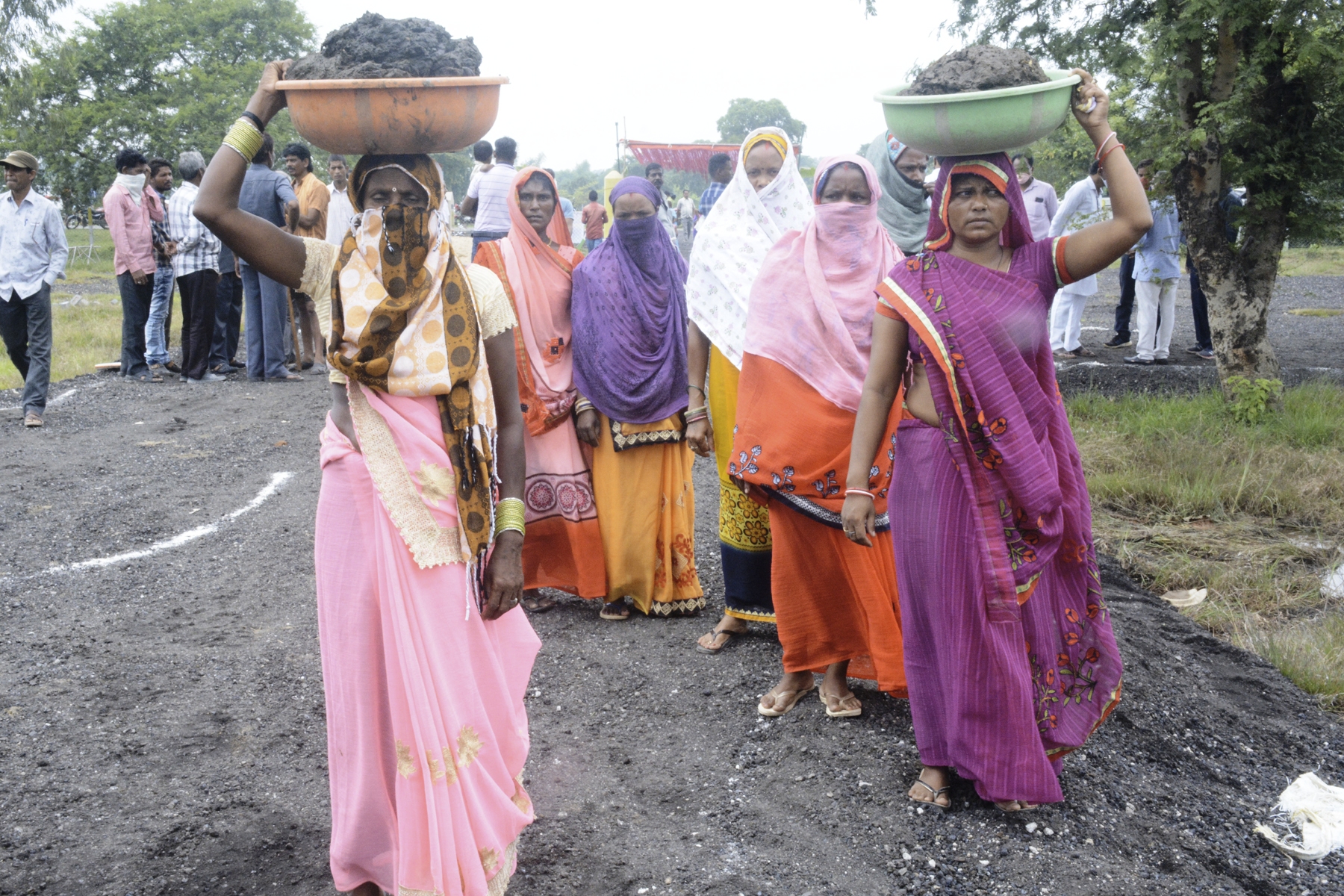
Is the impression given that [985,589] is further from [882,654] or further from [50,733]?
[50,733]

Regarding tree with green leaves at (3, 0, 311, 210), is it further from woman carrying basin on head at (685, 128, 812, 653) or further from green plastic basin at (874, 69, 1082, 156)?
green plastic basin at (874, 69, 1082, 156)

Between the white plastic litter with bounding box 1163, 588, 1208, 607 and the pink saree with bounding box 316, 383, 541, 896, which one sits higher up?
the pink saree with bounding box 316, 383, 541, 896

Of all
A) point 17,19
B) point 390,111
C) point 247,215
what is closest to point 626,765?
point 247,215

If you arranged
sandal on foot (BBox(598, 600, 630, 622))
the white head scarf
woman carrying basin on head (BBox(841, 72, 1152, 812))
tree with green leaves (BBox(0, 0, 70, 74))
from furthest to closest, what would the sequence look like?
tree with green leaves (BBox(0, 0, 70, 74))
sandal on foot (BBox(598, 600, 630, 622))
the white head scarf
woman carrying basin on head (BBox(841, 72, 1152, 812))

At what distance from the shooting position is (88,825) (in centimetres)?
311

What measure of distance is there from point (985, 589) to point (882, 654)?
0.84 metres

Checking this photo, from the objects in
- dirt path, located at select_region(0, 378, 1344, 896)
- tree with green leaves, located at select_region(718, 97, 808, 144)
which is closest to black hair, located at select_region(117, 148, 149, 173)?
dirt path, located at select_region(0, 378, 1344, 896)

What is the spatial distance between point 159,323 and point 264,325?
1239mm

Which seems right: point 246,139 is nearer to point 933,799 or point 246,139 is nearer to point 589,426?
point 589,426

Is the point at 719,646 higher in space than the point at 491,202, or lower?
lower

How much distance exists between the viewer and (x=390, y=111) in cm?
230

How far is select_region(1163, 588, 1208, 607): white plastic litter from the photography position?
4832 mm

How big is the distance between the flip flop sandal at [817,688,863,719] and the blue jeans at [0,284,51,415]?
288 inches

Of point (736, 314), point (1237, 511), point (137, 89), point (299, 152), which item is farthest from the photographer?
point (137, 89)
